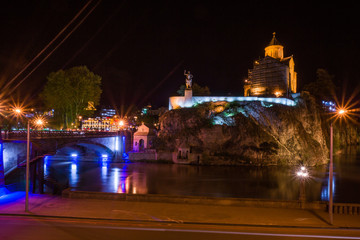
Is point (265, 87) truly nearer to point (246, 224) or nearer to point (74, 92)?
point (74, 92)

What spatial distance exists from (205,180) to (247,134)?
16.4 metres

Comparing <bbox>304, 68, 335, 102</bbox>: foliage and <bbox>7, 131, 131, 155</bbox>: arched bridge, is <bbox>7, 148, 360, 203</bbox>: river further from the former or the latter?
<bbox>304, 68, 335, 102</bbox>: foliage

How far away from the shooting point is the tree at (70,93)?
45.6 m

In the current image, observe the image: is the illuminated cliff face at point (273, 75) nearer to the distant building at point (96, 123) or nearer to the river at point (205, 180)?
the river at point (205, 180)

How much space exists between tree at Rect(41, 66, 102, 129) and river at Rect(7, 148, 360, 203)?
957 centimetres

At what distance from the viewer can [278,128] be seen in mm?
45969

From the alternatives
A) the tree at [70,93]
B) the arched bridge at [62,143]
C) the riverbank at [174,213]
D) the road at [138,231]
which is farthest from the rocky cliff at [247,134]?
the road at [138,231]

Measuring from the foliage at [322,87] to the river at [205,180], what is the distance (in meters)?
25.9

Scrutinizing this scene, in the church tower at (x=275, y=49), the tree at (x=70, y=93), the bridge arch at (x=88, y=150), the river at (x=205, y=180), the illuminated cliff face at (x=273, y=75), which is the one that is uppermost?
the church tower at (x=275, y=49)

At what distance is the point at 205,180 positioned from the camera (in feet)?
104

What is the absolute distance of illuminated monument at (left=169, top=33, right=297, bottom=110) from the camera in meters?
52.2

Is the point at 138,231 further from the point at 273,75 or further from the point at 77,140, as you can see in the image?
the point at 273,75

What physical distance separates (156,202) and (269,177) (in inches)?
963

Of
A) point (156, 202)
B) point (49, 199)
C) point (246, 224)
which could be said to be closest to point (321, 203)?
point (246, 224)
